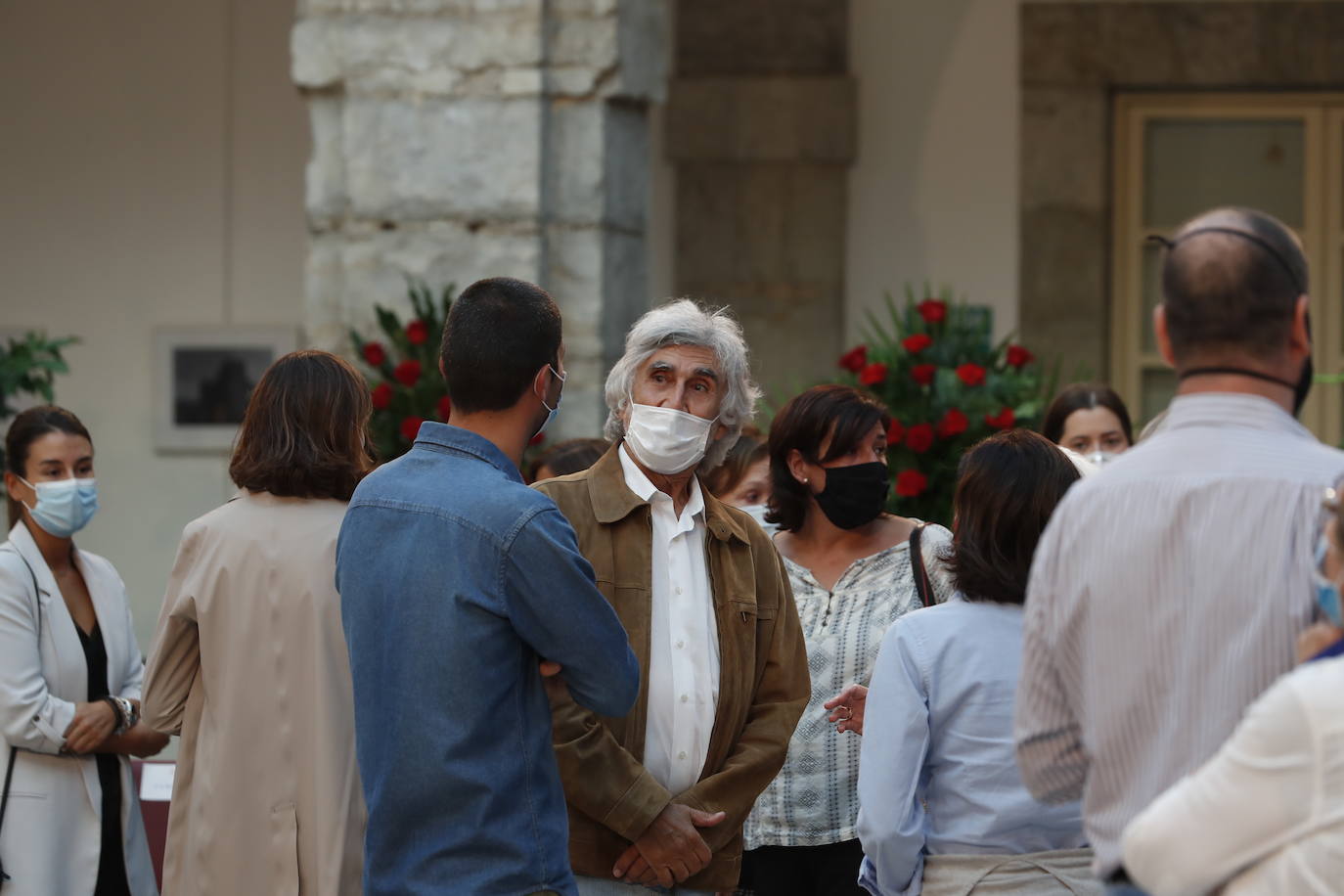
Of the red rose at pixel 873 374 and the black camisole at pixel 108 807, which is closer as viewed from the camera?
the black camisole at pixel 108 807

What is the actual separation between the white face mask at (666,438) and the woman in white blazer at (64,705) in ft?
4.66

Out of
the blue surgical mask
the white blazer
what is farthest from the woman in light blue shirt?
the blue surgical mask

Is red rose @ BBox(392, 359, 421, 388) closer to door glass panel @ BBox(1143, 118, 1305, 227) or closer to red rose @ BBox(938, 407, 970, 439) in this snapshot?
red rose @ BBox(938, 407, 970, 439)

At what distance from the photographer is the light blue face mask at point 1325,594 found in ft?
6.22

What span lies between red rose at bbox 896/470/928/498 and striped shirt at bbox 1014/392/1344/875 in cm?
313

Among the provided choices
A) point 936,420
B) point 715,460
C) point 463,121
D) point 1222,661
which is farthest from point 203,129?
point 1222,661

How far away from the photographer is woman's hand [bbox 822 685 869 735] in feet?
11.0

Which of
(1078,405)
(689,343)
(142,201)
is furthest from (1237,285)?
(142,201)

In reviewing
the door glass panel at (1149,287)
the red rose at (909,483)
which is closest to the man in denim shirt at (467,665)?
the red rose at (909,483)

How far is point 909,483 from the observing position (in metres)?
5.32

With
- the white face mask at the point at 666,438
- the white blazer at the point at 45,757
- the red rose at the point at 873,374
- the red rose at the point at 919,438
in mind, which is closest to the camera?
the white face mask at the point at 666,438

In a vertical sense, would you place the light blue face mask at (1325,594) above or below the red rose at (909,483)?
below

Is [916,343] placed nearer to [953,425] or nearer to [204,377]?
[953,425]

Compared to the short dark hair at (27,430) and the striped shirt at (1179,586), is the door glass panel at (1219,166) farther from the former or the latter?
the striped shirt at (1179,586)
